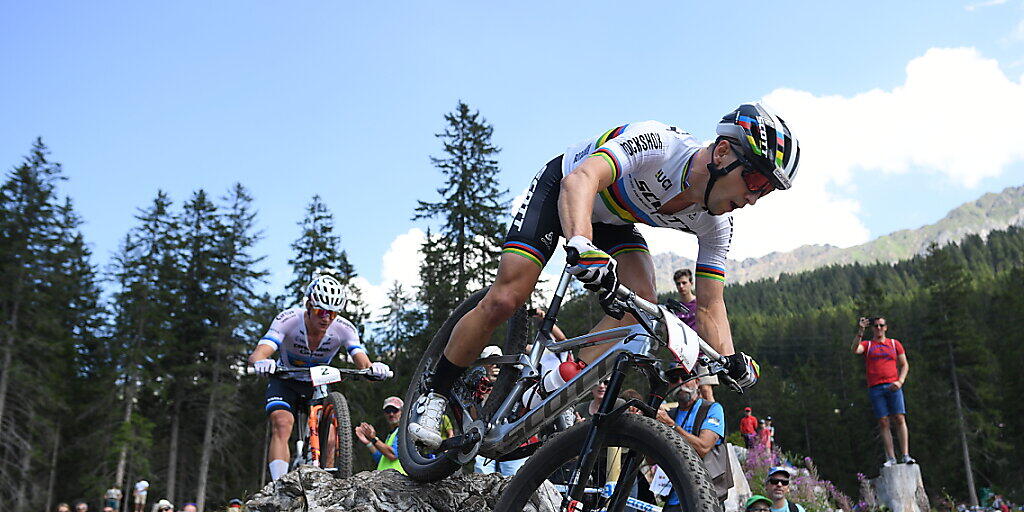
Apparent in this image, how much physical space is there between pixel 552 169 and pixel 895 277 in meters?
162

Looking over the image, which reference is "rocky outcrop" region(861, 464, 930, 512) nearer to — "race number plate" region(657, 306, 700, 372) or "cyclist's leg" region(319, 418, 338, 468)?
"cyclist's leg" region(319, 418, 338, 468)

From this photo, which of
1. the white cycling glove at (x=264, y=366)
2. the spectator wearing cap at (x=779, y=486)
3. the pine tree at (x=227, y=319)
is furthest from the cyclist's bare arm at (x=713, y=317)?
the pine tree at (x=227, y=319)

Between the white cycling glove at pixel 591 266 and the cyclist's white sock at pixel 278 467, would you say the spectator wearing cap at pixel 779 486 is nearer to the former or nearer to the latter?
the cyclist's white sock at pixel 278 467

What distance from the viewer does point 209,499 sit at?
44094mm

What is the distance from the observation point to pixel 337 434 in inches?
290

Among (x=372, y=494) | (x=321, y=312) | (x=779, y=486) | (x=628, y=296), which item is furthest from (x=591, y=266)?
(x=779, y=486)

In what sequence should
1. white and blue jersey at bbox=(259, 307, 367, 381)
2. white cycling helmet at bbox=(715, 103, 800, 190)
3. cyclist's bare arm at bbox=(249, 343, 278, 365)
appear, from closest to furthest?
white cycling helmet at bbox=(715, 103, 800, 190) → cyclist's bare arm at bbox=(249, 343, 278, 365) → white and blue jersey at bbox=(259, 307, 367, 381)

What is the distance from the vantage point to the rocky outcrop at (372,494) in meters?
4.68

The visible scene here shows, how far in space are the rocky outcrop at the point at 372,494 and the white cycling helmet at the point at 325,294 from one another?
273 centimetres

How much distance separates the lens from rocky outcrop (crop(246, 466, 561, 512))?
4.68 m

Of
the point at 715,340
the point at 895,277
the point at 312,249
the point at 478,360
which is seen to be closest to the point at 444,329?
the point at 478,360

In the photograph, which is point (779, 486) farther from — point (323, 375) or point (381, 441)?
point (323, 375)

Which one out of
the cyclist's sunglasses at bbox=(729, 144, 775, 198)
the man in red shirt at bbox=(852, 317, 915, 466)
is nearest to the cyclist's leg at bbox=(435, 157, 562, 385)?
the cyclist's sunglasses at bbox=(729, 144, 775, 198)

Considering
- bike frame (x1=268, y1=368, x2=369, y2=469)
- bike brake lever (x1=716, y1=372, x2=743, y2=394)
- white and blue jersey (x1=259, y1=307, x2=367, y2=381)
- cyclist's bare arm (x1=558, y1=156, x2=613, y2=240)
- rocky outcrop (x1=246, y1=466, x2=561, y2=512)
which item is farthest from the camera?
white and blue jersey (x1=259, y1=307, x2=367, y2=381)
